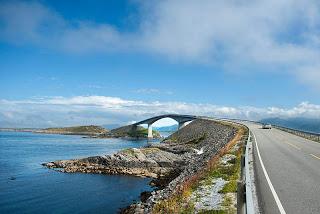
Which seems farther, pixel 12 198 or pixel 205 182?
pixel 12 198

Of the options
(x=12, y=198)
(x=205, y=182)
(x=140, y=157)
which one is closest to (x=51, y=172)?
(x=140, y=157)

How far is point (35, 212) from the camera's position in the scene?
85.3ft

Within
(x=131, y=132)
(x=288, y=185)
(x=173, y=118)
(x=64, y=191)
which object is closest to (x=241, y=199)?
(x=288, y=185)

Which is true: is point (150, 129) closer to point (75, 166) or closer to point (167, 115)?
point (167, 115)

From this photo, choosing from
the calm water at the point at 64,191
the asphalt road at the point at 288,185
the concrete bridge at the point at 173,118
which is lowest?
the calm water at the point at 64,191

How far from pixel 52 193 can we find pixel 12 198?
3295 mm

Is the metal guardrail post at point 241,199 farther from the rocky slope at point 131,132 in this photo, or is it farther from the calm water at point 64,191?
the rocky slope at point 131,132

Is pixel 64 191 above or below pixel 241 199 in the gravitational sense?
below

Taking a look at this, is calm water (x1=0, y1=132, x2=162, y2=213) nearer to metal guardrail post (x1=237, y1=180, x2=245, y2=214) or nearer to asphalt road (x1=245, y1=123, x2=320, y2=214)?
asphalt road (x1=245, y1=123, x2=320, y2=214)

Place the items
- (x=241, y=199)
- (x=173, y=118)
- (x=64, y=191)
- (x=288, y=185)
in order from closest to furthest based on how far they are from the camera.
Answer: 1. (x=241, y=199)
2. (x=288, y=185)
3. (x=64, y=191)
4. (x=173, y=118)

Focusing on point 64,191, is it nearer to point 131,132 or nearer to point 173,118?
point 173,118

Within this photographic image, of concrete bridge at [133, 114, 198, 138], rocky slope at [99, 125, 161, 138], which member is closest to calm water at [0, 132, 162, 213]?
concrete bridge at [133, 114, 198, 138]

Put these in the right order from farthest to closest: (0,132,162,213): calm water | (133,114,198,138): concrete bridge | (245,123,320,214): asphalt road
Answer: (133,114,198,138): concrete bridge → (0,132,162,213): calm water → (245,123,320,214): asphalt road

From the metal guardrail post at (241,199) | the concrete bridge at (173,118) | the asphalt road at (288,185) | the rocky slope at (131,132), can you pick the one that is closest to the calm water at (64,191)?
the asphalt road at (288,185)
